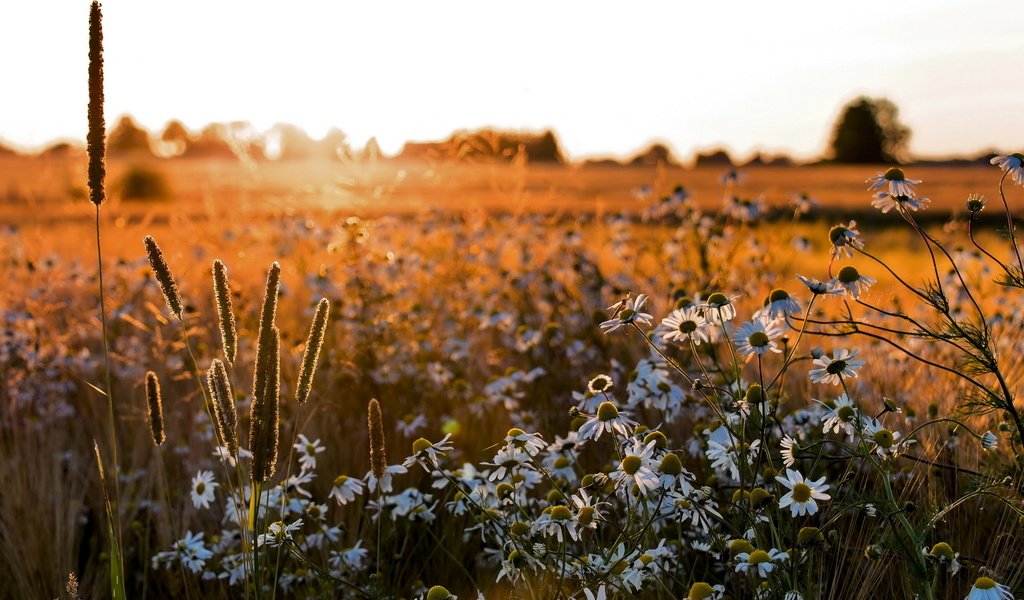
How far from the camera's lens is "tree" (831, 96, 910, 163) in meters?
74.6

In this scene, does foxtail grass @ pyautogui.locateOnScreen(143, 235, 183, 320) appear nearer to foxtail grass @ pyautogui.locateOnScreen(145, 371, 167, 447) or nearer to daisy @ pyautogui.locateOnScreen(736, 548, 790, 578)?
foxtail grass @ pyautogui.locateOnScreen(145, 371, 167, 447)

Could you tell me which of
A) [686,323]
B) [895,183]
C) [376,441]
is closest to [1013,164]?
[895,183]

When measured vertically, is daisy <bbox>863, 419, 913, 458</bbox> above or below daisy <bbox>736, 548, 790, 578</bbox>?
above

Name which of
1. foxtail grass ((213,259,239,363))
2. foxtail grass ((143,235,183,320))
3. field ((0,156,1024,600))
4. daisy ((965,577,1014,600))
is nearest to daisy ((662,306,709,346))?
field ((0,156,1024,600))

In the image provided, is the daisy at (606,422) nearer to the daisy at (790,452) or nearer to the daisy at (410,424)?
the daisy at (790,452)

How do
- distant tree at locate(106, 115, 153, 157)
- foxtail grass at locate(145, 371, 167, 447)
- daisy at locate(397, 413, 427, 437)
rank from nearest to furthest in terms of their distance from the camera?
foxtail grass at locate(145, 371, 167, 447), daisy at locate(397, 413, 427, 437), distant tree at locate(106, 115, 153, 157)

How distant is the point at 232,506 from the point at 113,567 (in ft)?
2.59

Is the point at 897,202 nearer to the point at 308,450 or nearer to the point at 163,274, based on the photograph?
the point at 163,274

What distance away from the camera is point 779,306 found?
248 centimetres

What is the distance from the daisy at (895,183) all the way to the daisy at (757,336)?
508mm

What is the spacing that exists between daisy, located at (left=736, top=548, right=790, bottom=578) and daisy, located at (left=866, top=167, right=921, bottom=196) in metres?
1.10

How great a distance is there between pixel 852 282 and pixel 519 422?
6.35 feet

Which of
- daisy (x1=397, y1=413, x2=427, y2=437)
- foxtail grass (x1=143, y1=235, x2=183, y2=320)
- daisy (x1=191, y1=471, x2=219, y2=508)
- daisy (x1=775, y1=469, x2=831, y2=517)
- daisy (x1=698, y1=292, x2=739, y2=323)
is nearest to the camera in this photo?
foxtail grass (x1=143, y1=235, x2=183, y2=320)

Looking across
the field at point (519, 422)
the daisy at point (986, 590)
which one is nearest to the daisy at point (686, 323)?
the field at point (519, 422)
